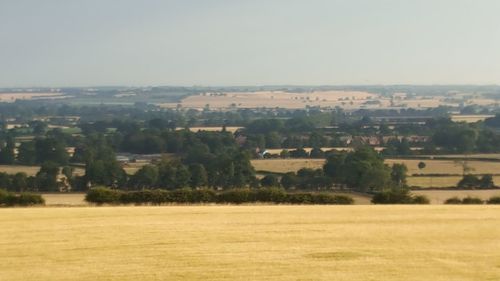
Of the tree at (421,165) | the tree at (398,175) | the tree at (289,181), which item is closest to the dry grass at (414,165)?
the tree at (421,165)

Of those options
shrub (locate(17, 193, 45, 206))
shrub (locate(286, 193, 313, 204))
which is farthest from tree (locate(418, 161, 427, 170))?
shrub (locate(17, 193, 45, 206))

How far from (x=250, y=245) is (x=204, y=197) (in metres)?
20.0

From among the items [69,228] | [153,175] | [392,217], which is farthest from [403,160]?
[69,228]

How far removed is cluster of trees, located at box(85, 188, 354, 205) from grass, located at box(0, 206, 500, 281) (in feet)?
22.9

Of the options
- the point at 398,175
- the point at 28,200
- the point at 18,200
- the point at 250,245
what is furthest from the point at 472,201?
the point at 18,200

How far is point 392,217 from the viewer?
37.1 m

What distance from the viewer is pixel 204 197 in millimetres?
47938

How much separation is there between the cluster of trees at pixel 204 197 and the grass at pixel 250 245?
699cm

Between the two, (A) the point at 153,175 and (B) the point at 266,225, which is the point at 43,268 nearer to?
(B) the point at 266,225

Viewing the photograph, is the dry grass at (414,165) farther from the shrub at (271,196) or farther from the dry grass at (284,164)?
the shrub at (271,196)

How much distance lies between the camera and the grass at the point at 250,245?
77.5 feet

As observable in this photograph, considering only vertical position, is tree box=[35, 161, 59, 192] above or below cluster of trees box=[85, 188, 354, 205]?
below

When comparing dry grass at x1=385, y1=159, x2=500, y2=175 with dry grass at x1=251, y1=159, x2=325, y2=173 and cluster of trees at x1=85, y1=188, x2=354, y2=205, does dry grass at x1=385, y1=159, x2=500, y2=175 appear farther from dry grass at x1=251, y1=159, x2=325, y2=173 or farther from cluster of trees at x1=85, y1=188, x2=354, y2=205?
cluster of trees at x1=85, y1=188, x2=354, y2=205

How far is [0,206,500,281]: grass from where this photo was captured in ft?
77.5
